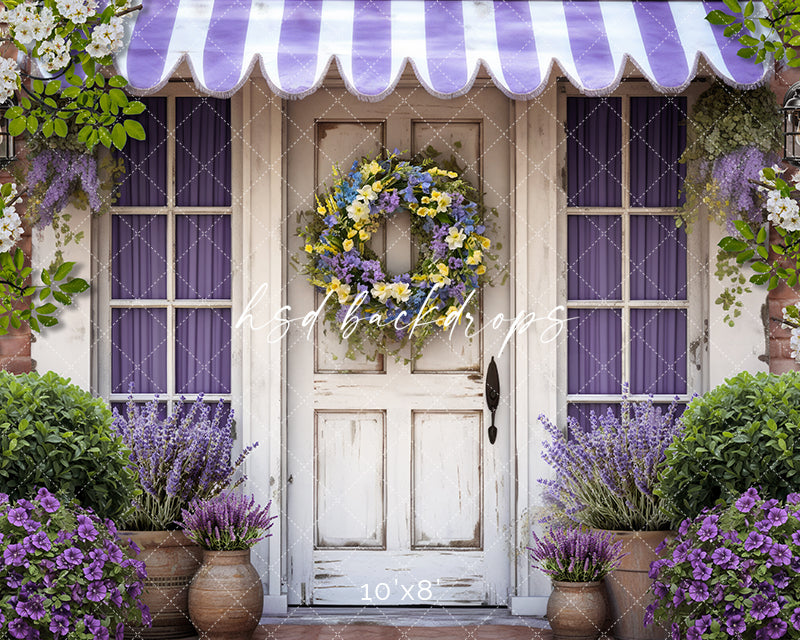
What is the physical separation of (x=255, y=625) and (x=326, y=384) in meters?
1.30

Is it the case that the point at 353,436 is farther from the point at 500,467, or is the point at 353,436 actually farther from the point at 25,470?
the point at 25,470

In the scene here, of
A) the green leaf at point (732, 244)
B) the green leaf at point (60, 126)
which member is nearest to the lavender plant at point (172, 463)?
the green leaf at point (60, 126)

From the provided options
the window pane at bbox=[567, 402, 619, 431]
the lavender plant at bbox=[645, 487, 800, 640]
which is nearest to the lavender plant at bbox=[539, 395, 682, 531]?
the window pane at bbox=[567, 402, 619, 431]

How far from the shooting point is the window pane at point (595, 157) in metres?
5.07

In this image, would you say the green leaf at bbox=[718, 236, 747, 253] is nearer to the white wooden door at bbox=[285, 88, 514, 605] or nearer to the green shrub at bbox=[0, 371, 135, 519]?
the white wooden door at bbox=[285, 88, 514, 605]

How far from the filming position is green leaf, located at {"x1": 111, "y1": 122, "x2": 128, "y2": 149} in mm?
4641

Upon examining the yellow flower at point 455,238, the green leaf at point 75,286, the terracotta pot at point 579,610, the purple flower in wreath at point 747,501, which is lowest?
the terracotta pot at point 579,610

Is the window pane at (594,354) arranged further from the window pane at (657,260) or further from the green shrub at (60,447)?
the green shrub at (60,447)

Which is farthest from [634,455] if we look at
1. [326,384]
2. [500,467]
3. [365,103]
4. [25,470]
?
[25,470]

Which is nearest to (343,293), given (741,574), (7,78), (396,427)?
(396,427)

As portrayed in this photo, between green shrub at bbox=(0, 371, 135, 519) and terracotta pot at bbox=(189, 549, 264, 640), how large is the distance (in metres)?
0.50

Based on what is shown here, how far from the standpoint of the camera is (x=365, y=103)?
5086mm

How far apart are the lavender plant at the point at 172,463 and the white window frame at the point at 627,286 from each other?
1735 mm

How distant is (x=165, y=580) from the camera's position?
4.47 meters
